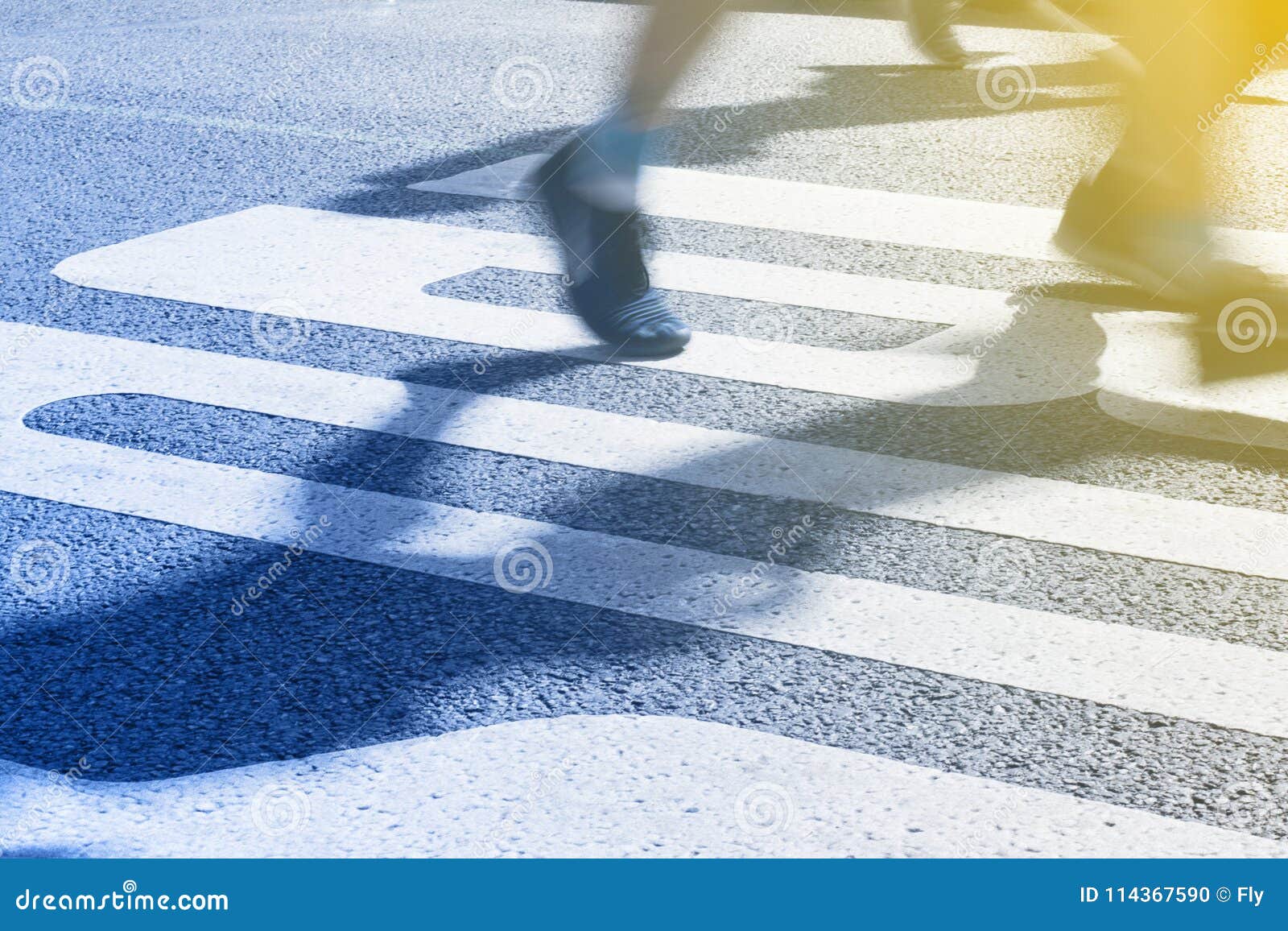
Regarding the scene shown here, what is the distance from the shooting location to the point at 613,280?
377 cm

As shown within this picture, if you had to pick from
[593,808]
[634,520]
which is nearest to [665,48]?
[634,520]

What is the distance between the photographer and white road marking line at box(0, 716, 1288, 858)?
202 cm

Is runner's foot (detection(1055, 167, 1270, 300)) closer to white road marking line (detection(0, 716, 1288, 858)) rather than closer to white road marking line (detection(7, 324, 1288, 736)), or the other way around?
white road marking line (detection(7, 324, 1288, 736))

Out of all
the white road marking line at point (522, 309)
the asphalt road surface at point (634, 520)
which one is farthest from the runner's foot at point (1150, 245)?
the white road marking line at point (522, 309)

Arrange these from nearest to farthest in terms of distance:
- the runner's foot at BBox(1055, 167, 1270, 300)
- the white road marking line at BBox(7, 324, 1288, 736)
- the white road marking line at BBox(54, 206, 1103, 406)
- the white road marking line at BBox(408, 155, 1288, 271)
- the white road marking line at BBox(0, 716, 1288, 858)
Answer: the white road marking line at BBox(0, 716, 1288, 858) < the white road marking line at BBox(7, 324, 1288, 736) < the white road marking line at BBox(54, 206, 1103, 406) < the runner's foot at BBox(1055, 167, 1270, 300) < the white road marking line at BBox(408, 155, 1288, 271)

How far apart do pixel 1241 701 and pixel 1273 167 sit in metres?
3.40

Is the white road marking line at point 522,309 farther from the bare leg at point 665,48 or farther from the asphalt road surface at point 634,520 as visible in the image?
the bare leg at point 665,48

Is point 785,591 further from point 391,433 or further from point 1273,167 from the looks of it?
point 1273,167

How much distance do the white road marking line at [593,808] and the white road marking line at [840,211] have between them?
2.53 m

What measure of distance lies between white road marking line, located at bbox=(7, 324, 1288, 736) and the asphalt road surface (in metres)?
0.01

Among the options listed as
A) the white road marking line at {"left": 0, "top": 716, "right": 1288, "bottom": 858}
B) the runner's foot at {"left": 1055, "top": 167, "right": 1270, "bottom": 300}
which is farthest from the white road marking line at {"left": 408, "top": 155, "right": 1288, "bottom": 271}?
the white road marking line at {"left": 0, "top": 716, "right": 1288, "bottom": 858}

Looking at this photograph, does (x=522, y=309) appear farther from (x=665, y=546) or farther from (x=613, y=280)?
(x=665, y=546)

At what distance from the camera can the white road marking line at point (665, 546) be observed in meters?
2.42

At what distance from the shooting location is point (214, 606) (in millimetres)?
2643
